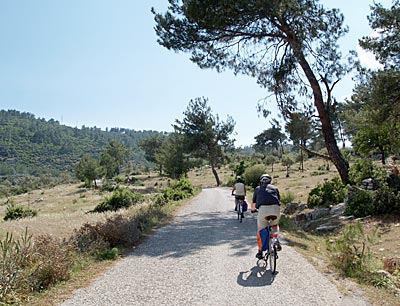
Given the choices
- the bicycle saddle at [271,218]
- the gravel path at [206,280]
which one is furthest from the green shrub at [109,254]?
the bicycle saddle at [271,218]

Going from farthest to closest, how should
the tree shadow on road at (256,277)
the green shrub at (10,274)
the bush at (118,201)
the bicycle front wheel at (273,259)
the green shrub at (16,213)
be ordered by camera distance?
the green shrub at (16,213) → the bush at (118,201) → the bicycle front wheel at (273,259) → the tree shadow on road at (256,277) → the green shrub at (10,274)

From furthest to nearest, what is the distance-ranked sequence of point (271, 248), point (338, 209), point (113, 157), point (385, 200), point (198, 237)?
point (113, 157) < point (338, 209) < point (385, 200) < point (198, 237) < point (271, 248)

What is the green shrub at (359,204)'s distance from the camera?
13218 millimetres

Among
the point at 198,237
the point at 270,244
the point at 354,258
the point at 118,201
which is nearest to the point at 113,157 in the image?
the point at 118,201

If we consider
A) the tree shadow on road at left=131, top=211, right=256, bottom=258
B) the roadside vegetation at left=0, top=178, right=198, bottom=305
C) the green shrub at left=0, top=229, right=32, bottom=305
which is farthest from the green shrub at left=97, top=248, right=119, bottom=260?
the green shrub at left=0, top=229, right=32, bottom=305

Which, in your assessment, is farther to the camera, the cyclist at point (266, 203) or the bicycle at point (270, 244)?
the cyclist at point (266, 203)

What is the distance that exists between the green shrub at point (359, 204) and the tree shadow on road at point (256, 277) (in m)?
7.99

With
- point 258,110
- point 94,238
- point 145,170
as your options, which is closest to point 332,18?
point 258,110

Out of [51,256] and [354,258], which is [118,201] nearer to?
[51,256]

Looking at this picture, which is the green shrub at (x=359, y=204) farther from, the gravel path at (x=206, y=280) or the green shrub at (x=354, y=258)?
the green shrub at (x=354, y=258)

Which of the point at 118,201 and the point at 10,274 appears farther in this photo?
the point at 118,201

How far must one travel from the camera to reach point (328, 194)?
55.3ft

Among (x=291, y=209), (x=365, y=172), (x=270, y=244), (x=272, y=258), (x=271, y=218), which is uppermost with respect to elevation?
(x=365, y=172)

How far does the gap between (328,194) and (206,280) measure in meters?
12.3
